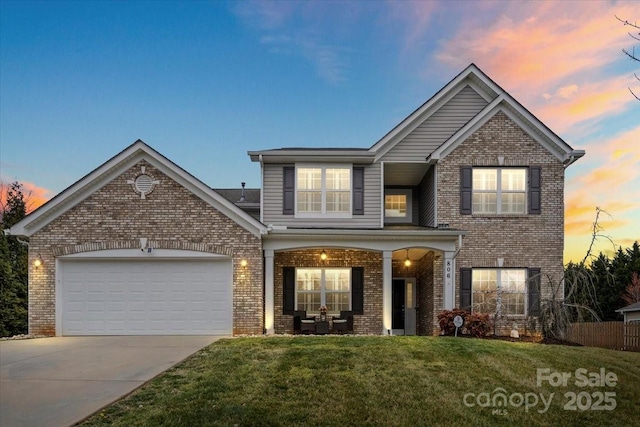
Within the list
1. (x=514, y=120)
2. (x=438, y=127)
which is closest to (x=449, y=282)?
(x=438, y=127)

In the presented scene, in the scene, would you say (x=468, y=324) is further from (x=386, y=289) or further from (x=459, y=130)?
(x=459, y=130)

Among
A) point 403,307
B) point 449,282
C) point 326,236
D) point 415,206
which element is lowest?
point 403,307

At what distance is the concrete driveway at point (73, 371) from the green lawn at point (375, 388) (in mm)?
466

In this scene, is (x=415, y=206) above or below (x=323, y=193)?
below

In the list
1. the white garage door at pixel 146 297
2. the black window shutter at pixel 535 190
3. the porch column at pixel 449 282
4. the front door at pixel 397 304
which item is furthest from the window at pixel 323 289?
the black window shutter at pixel 535 190

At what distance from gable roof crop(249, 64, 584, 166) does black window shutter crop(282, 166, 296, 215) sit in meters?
0.41

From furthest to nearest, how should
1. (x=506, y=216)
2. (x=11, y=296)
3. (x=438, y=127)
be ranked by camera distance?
(x=11, y=296) < (x=438, y=127) < (x=506, y=216)

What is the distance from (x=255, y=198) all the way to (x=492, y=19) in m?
13.5

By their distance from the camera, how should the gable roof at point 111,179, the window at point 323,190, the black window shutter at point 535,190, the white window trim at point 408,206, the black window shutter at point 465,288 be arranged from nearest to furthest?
the gable roof at point 111,179, the black window shutter at point 465,288, the black window shutter at point 535,190, the window at point 323,190, the white window trim at point 408,206

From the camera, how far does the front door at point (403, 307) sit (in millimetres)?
17531

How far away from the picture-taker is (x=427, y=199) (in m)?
16.6

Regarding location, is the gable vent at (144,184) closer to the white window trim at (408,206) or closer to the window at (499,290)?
the white window trim at (408,206)

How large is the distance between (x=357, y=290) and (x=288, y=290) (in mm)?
2331

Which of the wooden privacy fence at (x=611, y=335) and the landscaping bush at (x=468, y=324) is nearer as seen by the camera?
the landscaping bush at (x=468, y=324)
